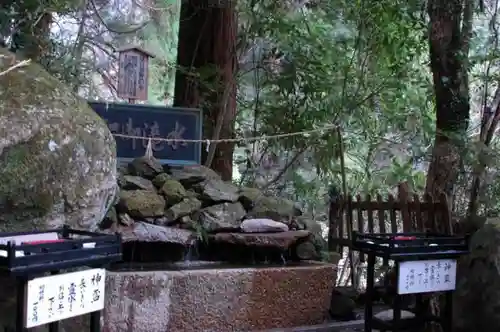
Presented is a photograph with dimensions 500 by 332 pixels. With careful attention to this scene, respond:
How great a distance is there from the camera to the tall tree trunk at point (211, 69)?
278 inches

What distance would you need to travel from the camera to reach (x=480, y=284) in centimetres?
461

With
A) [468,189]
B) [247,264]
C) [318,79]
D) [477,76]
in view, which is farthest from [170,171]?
[477,76]

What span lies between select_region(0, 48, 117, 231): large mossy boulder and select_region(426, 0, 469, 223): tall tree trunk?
3.17m

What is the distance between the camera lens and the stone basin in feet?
14.0

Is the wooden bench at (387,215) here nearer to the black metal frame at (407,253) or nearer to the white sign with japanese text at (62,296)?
the black metal frame at (407,253)

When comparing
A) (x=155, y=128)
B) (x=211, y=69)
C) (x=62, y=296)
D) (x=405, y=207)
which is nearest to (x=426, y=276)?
(x=405, y=207)

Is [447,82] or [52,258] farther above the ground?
[447,82]

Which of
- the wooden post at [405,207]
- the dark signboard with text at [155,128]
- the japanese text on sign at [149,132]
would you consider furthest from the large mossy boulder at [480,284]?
the japanese text on sign at [149,132]

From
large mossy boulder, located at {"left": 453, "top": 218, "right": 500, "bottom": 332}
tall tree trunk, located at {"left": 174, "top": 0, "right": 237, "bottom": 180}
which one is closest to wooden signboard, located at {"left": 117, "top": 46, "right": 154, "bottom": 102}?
tall tree trunk, located at {"left": 174, "top": 0, "right": 237, "bottom": 180}

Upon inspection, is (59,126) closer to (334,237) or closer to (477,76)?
(334,237)

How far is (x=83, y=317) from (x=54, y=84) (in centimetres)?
165

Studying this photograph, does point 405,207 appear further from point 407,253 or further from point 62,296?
point 62,296

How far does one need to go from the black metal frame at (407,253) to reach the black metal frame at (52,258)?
6.10 ft

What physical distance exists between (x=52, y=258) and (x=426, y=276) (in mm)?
2584
